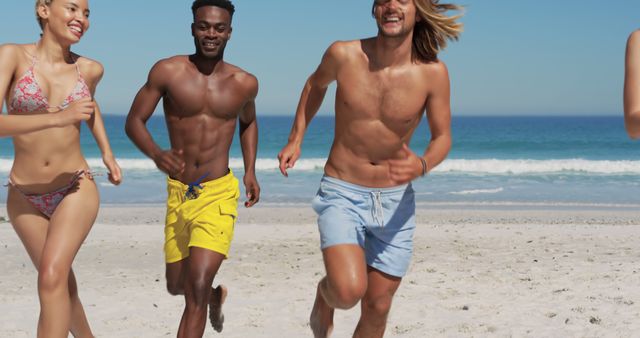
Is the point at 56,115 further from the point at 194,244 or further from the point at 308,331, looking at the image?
the point at 308,331

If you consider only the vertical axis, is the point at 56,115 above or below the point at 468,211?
above

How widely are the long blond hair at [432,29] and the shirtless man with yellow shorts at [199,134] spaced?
1.20 m

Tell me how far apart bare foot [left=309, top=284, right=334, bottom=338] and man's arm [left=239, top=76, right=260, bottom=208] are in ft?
Result: 2.67

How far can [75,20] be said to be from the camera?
5.20 m

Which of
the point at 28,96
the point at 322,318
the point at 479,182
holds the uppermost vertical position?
the point at 28,96

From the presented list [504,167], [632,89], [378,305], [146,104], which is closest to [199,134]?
[146,104]

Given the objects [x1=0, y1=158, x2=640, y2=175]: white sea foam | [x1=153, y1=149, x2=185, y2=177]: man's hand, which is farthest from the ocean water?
[x1=153, y1=149, x2=185, y2=177]: man's hand

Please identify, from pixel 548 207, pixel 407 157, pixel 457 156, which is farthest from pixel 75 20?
pixel 457 156

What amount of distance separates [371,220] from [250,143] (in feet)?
3.91

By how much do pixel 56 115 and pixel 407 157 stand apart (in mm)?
1958

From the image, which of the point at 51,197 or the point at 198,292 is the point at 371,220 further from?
the point at 51,197

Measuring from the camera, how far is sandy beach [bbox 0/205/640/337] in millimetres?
7660

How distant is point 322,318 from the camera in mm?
6039

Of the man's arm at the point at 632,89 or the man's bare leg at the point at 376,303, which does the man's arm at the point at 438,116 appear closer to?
the man's bare leg at the point at 376,303
